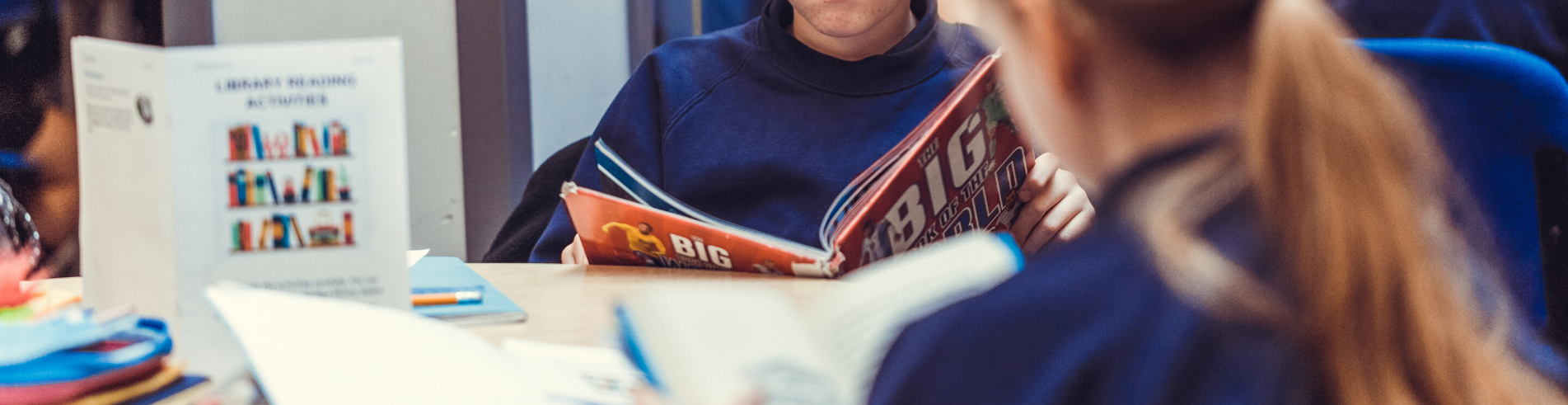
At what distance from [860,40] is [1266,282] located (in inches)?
50.7

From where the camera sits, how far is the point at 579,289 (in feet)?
3.12

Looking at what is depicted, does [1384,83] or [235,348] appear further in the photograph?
[235,348]

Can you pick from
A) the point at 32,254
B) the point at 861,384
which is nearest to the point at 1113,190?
the point at 861,384

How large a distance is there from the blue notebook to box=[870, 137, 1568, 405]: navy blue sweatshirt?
1.69 feet

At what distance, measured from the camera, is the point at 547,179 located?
63.9 inches

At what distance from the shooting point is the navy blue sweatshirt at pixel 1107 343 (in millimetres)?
300

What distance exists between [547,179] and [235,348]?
1.01 metres

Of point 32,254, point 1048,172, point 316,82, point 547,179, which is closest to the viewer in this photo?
point 316,82

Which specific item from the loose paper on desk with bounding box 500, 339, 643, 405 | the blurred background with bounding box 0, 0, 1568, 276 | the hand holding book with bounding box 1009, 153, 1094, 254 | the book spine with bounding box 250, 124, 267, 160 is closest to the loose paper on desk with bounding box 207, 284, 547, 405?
the loose paper on desk with bounding box 500, 339, 643, 405

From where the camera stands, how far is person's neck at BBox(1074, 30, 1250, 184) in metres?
0.36

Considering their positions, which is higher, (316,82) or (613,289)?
(316,82)

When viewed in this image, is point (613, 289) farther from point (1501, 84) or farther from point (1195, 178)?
point (1501, 84)

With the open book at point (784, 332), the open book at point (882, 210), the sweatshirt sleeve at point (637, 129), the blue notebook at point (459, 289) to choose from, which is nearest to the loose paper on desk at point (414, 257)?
the blue notebook at point (459, 289)

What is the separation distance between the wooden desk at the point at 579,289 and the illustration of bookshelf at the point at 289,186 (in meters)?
0.15
